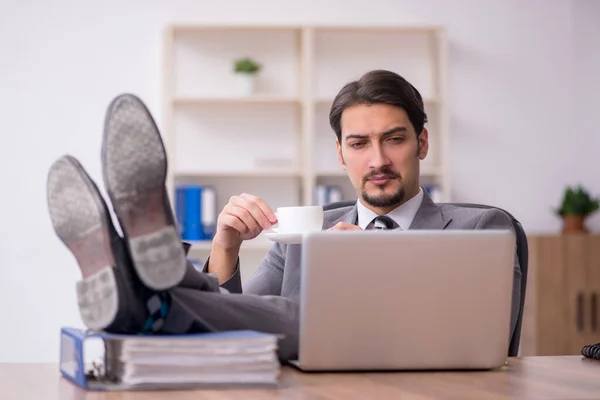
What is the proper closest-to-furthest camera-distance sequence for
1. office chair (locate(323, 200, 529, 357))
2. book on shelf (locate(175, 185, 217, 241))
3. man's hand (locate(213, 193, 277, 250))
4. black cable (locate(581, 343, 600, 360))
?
black cable (locate(581, 343, 600, 360))
man's hand (locate(213, 193, 277, 250))
office chair (locate(323, 200, 529, 357))
book on shelf (locate(175, 185, 217, 241))

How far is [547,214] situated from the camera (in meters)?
5.04

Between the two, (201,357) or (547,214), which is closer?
(201,357)

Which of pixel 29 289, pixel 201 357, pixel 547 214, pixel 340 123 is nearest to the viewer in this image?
pixel 201 357

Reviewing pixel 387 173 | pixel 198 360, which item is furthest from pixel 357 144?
pixel 198 360

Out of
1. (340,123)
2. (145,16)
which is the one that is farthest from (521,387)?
(145,16)

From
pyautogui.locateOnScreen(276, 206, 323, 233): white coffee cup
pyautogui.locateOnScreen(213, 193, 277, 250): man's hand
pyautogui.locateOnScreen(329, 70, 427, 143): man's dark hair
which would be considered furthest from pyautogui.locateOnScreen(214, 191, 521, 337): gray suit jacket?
pyautogui.locateOnScreen(276, 206, 323, 233): white coffee cup

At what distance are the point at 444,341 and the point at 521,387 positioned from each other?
0.13 metres

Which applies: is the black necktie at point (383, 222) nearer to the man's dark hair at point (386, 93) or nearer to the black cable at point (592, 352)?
the man's dark hair at point (386, 93)

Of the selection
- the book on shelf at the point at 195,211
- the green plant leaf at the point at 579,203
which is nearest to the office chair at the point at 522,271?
the book on shelf at the point at 195,211

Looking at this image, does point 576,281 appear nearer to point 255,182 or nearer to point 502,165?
point 502,165

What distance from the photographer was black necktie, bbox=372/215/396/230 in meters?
2.12

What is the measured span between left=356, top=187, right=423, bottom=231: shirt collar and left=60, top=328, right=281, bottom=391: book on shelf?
111 cm

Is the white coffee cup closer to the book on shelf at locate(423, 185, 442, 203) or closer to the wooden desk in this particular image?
the wooden desk

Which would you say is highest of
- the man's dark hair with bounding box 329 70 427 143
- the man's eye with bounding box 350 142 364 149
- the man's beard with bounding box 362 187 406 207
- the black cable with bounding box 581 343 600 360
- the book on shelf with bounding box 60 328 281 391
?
the man's dark hair with bounding box 329 70 427 143
